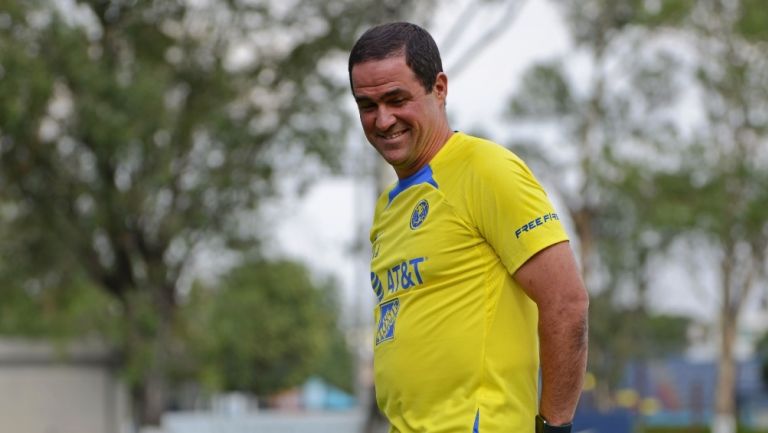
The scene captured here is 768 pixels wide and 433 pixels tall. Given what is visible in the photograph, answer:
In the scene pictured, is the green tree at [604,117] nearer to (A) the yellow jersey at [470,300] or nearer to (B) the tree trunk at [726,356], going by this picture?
(B) the tree trunk at [726,356]

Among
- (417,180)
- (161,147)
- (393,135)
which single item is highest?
(161,147)

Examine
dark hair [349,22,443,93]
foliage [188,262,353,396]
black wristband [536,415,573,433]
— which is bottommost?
foliage [188,262,353,396]

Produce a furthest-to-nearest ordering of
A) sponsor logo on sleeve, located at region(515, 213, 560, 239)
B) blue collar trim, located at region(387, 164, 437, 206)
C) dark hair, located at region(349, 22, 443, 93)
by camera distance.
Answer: blue collar trim, located at region(387, 164, 437, 206)
dark hair, located at region(349, 22, 443, 93)
sponsor logo on sleeve, located at region(515, 213, 560, 239)

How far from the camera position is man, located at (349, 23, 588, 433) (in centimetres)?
295

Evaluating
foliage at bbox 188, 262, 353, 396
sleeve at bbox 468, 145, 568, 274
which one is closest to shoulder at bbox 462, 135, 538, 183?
sleeve at bbox 468, 145, 568, 274

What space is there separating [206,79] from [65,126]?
2562mm

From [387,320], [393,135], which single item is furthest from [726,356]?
[393,135]

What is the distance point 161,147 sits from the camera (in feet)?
72.6

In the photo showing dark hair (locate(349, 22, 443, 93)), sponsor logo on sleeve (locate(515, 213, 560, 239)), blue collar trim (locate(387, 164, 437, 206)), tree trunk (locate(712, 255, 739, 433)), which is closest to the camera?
sponsor logo on sleeve (locate(515, 213, 560, 239))

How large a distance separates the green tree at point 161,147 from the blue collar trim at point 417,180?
18399mm

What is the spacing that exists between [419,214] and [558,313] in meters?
0.43

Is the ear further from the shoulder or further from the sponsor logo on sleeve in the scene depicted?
the sponsor logo on sleeve

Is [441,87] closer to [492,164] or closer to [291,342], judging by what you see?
[492,164]

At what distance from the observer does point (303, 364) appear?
65250 millimetres
